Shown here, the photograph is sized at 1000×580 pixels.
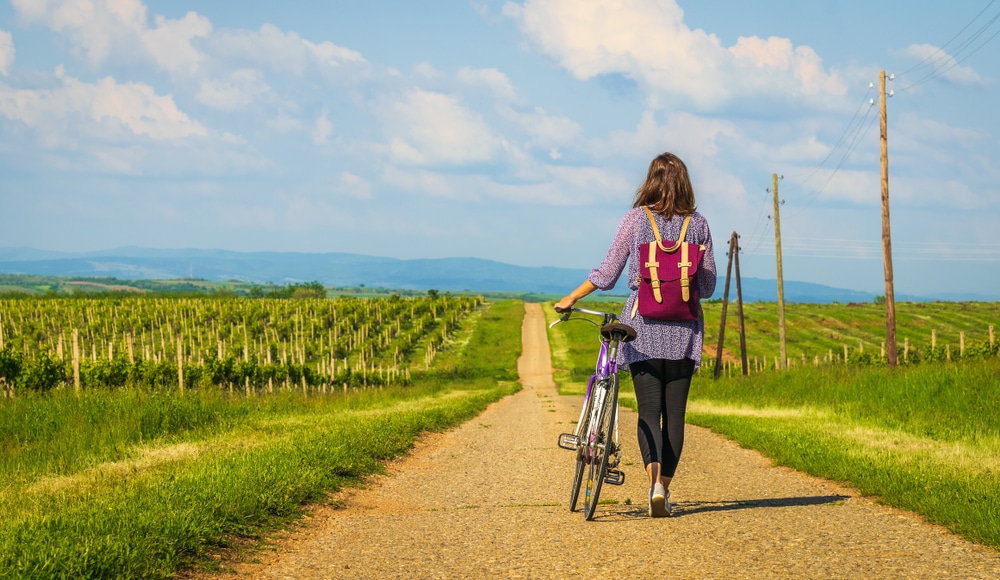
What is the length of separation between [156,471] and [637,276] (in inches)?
219

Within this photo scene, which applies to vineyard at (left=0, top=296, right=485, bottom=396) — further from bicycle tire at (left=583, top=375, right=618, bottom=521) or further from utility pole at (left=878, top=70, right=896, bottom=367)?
bicycle tire at (left=583, top=375, right=618, bottom=521)

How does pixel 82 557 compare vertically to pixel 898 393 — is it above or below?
above

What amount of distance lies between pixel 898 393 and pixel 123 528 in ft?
57.8

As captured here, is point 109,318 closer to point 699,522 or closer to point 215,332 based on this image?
point 215,332

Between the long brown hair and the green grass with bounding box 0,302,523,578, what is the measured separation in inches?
146

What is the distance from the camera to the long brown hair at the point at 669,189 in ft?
23.2

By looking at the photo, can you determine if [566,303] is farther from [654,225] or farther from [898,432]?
[898,432]

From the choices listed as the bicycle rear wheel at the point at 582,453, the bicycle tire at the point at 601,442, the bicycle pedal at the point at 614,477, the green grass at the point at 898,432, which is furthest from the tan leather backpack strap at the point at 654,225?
the green grass at the point at 898,432

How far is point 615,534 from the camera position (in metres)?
6.40

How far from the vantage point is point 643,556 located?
18.7ft

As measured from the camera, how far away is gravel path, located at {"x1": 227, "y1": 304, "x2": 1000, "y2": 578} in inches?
215

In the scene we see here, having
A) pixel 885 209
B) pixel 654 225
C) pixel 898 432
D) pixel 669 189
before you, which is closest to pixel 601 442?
pixel 654 225

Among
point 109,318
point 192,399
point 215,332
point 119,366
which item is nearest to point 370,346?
point 215,332

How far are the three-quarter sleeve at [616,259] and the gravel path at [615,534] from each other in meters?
1.82
